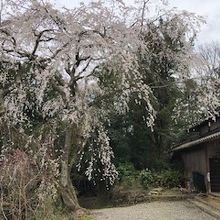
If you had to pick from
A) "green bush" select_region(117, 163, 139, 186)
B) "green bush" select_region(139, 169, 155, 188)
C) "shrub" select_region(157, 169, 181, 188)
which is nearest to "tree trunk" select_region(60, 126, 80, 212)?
"green bush" select_region(117, 163, 139, 186)

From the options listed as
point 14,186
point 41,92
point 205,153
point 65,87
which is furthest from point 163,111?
point 14,186

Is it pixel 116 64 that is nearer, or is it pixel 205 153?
pixel 116 64

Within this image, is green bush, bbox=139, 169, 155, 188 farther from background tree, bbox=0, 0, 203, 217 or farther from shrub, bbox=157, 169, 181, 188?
background tree, bbox=0, 0, 203, 217

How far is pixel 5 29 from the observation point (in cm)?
1184

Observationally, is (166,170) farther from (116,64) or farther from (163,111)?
(116,64)

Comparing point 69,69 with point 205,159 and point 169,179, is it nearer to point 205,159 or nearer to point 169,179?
point 205,159

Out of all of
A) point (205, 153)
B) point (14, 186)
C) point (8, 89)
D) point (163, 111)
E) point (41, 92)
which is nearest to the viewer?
point (14, 186)

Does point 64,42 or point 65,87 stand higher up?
point 64,42

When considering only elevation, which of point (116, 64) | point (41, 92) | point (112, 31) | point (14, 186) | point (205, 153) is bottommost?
point (14, 186)

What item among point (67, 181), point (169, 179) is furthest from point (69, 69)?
point (169, 179)

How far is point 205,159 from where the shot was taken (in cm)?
1773

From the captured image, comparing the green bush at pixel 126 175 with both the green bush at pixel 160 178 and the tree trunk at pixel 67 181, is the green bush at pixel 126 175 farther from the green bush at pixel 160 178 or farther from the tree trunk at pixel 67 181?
the tree trunk at pixel 67 181

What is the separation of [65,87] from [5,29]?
2.53m

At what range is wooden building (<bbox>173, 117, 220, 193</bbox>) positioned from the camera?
57.0 ft
